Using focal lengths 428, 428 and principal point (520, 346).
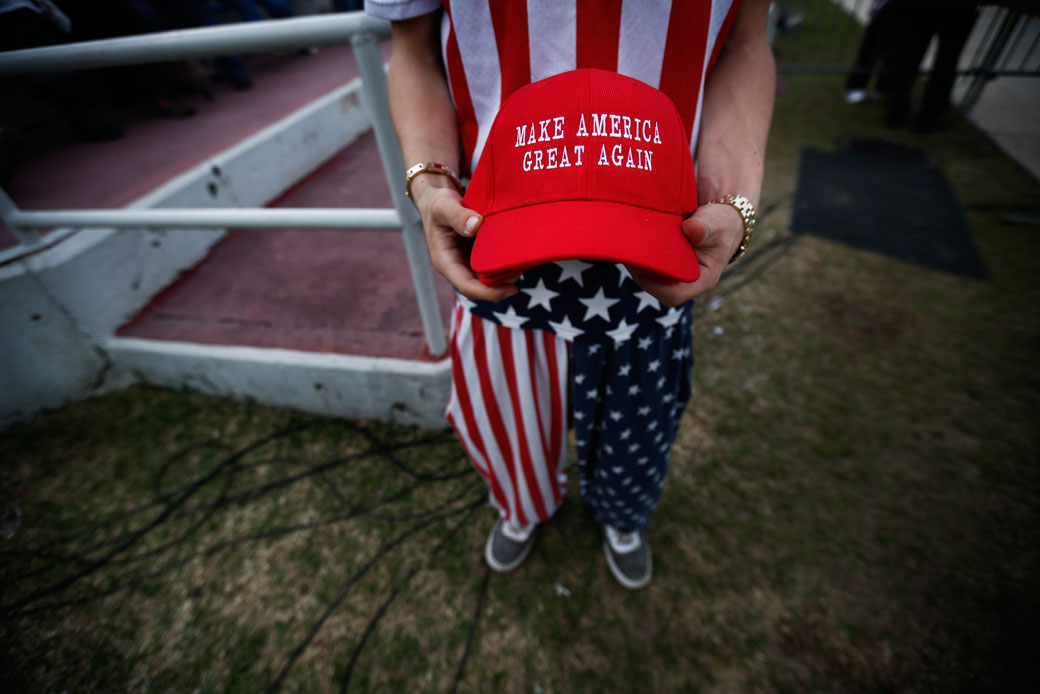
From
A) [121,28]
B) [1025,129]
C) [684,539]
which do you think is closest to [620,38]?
[684,539]

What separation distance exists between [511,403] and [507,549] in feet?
1.93

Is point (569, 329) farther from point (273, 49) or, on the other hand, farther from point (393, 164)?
point (273, 49)

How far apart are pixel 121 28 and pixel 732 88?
4.52 metres

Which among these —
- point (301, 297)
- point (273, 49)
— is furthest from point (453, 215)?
point (301, 297)

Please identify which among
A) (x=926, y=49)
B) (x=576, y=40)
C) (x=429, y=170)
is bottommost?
(x=926, y=49)

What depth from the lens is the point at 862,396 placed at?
5.70 feet

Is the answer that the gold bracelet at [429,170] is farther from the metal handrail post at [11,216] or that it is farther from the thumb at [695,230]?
the metal handrail post at [11,216]

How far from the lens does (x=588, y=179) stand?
0.57 m

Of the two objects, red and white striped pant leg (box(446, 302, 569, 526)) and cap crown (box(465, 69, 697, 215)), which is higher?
cap crown (box(465, 69, 697, 215))

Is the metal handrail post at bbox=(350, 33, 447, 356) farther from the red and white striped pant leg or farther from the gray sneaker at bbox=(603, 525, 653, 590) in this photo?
the gray sneaker at bbox=(603, 525, 653, 590)

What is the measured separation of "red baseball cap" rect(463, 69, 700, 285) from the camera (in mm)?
544

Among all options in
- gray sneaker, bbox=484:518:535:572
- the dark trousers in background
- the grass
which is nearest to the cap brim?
gray sneaker, bbox=484:518:535:572

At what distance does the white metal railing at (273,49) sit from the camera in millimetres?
968

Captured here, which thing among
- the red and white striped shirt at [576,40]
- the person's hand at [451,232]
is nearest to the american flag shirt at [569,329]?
the red and white striped shirt at [576,40]
